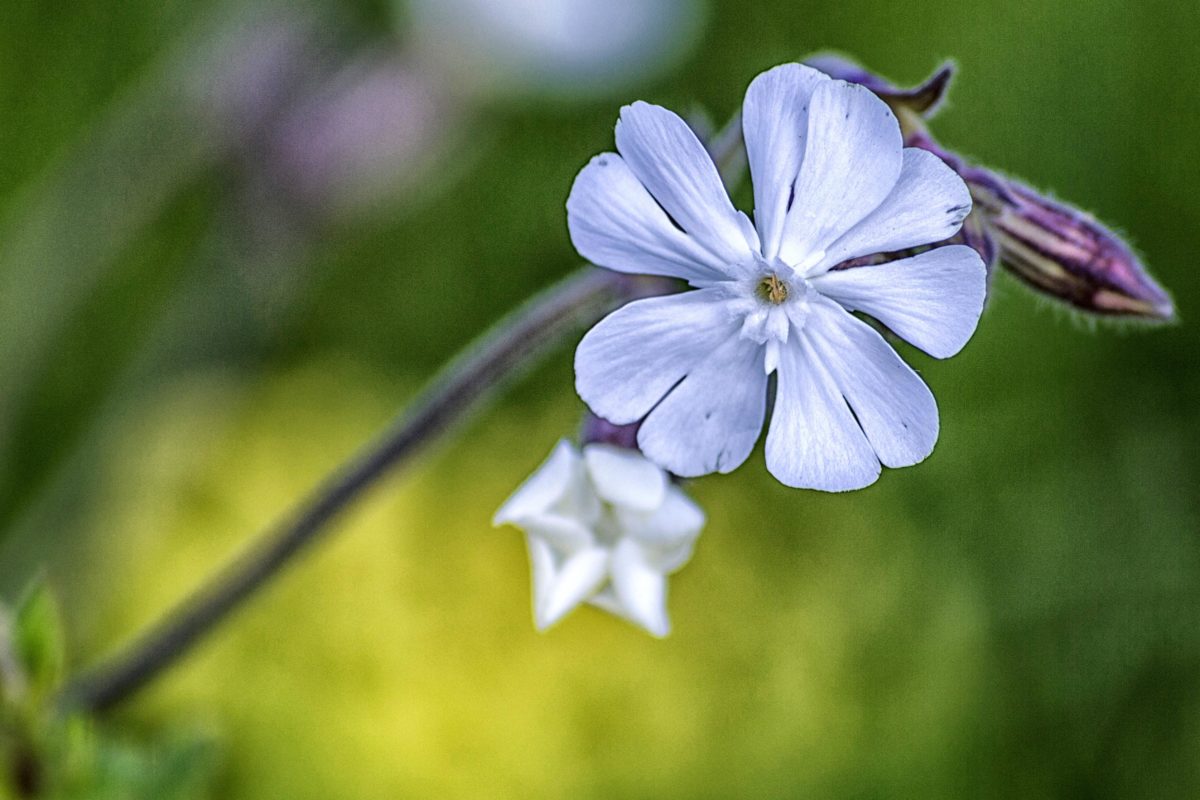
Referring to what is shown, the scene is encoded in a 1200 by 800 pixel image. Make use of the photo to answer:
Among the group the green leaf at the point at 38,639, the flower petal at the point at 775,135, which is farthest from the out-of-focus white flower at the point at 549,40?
the flower petal at the point at 775,135

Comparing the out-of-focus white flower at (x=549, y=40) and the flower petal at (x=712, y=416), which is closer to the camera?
the flower petal at (x=712, y=416)

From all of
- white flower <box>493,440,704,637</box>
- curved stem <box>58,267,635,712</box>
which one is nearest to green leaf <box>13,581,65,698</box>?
curved stem <box>58,267,635,712</box>

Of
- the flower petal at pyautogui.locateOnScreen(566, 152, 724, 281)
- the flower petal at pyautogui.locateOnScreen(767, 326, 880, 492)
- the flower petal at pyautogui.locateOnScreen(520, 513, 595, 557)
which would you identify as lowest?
the flower petal at pyautogui.locateOnScreen(767, 326, 880, 492)

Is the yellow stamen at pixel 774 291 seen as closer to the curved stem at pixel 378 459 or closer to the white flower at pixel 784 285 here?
the white flower at pixel 784 285

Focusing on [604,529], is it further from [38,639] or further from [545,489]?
[38,639]

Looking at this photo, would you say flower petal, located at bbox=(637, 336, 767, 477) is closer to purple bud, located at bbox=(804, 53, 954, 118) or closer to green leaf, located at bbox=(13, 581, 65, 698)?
purple bud, located at bbox=(804, 53, 954, 118)
